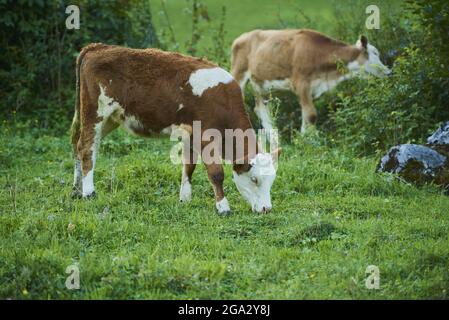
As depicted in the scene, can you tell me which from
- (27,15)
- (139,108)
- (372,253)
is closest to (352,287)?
(372,253)

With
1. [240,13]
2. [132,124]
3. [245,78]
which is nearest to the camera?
[132,124]

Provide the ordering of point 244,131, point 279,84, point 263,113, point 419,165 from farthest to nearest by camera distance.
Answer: point 279,84
point 263,113
point 419,165
point 244,131

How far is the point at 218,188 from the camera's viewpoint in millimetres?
9055

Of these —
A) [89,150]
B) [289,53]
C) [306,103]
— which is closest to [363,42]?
[289,53]

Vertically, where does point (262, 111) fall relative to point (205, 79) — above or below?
below

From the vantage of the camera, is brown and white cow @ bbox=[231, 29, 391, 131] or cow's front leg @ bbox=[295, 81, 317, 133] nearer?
cow's front leg @ bbox=[295, 81, 317, 133]

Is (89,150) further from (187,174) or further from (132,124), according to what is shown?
(187,174)

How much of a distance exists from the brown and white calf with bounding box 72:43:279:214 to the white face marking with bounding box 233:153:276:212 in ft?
0.04

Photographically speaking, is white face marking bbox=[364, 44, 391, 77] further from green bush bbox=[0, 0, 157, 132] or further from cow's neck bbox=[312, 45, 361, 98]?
green bush bbox=[0, 0, 157, 132]

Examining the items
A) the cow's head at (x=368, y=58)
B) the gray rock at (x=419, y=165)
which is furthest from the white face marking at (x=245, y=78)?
the gray rock at (x=419, y=165)

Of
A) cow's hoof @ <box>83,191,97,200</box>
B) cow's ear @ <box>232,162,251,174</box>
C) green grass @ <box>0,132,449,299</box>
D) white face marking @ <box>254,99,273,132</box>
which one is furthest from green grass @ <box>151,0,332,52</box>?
cow's ear @ <box>232,162,251,174</box>

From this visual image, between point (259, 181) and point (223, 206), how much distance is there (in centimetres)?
50

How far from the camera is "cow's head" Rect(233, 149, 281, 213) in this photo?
8.98 metres
